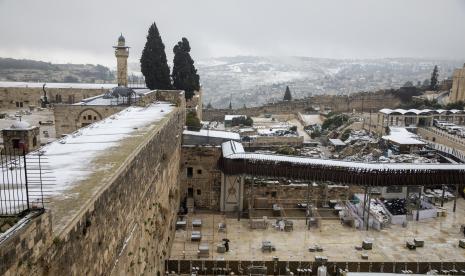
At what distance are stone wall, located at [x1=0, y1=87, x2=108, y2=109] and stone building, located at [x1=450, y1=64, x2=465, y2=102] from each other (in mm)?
45154

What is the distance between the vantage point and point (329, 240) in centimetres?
1844

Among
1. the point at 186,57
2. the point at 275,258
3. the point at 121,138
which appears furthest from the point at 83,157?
the point at 186,57

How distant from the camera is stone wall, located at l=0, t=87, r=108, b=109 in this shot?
30.1 metres

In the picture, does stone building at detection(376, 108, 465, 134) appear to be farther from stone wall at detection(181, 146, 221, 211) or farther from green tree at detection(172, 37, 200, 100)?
stone wall at detection(181, 146, 221, 211)

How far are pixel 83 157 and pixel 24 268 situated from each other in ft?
18.5

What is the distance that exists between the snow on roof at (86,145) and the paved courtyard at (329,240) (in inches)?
217

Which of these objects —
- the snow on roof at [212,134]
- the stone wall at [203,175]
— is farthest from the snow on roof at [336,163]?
the snow on roof at [212,134]

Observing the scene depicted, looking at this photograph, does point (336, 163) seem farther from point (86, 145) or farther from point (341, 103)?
point (341, 103)

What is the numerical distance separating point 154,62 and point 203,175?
9619 mm

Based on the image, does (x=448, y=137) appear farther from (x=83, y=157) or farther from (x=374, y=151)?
(x=83, y=157)

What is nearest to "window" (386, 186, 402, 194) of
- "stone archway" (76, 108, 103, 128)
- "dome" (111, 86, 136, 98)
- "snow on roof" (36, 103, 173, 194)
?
"snow on roof" (36, 103, 173, 194)

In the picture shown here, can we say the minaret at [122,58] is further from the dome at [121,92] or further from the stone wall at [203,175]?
the stone wall at [203,175]

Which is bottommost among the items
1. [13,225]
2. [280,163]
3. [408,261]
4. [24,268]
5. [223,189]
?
[408,261]

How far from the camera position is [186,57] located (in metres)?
29.0
